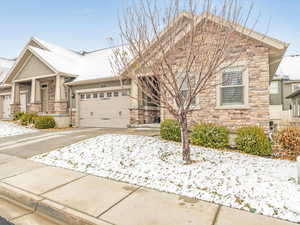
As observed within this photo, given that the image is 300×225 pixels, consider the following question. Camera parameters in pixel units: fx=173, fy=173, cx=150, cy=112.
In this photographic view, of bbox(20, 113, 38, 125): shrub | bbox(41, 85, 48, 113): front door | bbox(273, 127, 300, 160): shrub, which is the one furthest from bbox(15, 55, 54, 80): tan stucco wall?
bbox(273, 127, 300, 160): shrub

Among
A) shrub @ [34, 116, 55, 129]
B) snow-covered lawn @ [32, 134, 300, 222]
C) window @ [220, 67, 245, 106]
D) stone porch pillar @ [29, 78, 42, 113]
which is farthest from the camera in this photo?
stone porch pillar @ [29, 78, 42, 113]

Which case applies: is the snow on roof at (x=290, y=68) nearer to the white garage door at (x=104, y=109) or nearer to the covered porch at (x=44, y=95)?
the white garage door at (x=104, y=109)

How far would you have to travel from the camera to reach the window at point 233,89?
743 centimetres

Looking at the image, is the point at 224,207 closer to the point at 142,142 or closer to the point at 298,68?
the point at 142,142

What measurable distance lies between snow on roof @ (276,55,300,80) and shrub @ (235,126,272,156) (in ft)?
63.7

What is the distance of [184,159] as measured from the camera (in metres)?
4.72

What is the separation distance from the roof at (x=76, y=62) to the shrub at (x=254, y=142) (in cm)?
856

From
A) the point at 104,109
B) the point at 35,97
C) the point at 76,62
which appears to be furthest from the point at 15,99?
the point at 104,109

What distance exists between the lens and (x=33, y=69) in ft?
47.2

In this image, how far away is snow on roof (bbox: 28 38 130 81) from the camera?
1313 cm

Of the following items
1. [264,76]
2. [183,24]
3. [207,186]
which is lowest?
[207,186]

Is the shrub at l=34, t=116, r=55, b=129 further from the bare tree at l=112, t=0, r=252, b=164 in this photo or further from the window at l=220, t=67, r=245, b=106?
the window at l=220, t=67, r=245, b=106

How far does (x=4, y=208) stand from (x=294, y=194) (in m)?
5.17

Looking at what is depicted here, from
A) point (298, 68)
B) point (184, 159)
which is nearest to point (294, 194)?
point (184, 159)
